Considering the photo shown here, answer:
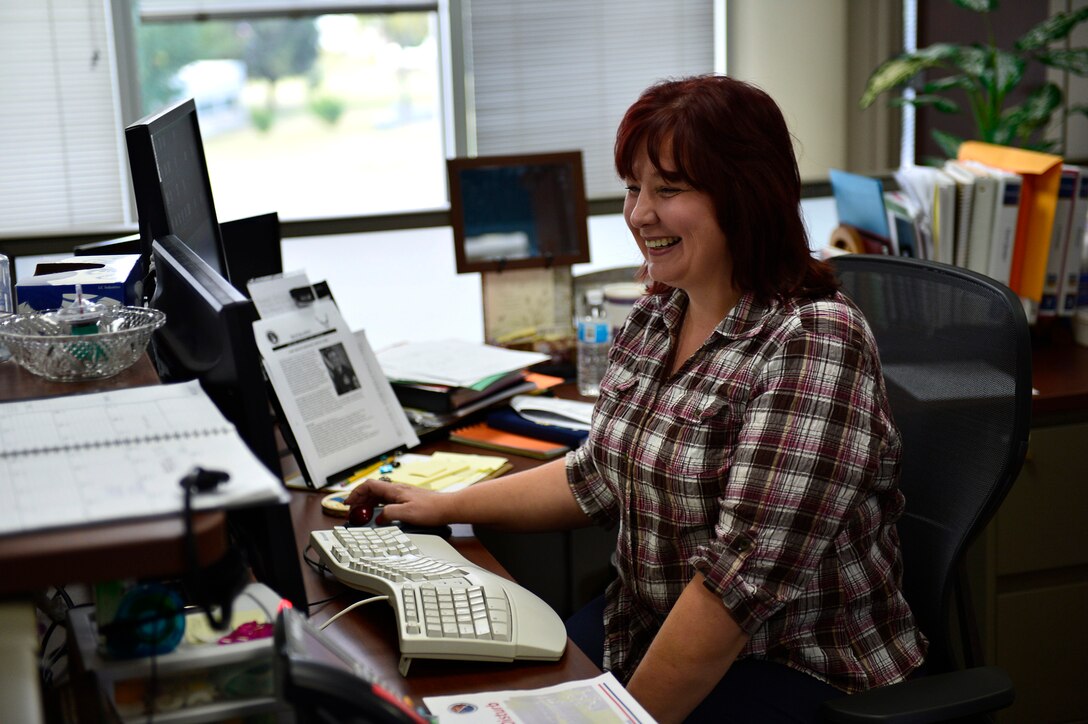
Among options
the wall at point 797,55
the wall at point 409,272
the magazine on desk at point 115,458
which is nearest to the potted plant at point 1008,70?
the wall at point 409,272

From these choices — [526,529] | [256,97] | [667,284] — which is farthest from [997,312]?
[256,97]

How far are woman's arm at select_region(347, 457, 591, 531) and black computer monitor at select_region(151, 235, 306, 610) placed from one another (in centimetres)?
44

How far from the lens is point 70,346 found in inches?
43.1

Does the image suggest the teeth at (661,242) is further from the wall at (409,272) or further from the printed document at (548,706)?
the wall at (409,272)

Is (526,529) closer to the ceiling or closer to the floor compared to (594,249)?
closer to the floor

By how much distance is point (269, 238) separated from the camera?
2008 mm

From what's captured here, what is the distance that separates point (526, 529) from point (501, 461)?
0.24m

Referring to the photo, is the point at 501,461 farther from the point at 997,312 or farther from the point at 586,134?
the point at 586,134

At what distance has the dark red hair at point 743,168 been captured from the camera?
4.48 ft

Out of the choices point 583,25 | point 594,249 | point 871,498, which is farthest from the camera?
point 583,25

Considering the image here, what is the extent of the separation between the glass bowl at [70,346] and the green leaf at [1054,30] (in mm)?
2739

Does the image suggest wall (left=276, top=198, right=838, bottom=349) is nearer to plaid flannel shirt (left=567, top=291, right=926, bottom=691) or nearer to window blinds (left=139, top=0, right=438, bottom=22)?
plaid flannel shirt (left=567, top=291, right=926, bottom=691)

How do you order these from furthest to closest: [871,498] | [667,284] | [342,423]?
[342,423] → [667,284] → [871,498]

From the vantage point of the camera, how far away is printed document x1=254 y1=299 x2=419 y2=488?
1742 mm
